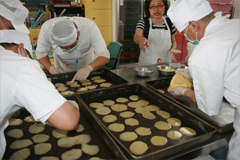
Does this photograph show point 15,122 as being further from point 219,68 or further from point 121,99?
point 219,68

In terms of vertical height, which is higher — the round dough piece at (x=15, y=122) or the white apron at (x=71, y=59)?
A: the white apron at (x=71, y=59)

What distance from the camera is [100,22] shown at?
18.0ft

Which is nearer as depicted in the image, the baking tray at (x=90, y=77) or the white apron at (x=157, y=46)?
the baking tray at (x=90, y=77)

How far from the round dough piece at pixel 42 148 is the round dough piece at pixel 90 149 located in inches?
9.9

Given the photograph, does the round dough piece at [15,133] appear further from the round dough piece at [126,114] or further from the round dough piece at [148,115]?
the round dough piece at [148,115]

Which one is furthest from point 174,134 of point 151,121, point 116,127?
point 116,127

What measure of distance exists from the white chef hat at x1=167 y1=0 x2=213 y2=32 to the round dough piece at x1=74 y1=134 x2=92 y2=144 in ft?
3.84

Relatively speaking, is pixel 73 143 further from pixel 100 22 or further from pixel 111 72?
pixel 100 22

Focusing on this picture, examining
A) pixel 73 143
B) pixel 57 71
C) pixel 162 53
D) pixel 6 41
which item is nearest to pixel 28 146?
pixel 73 143

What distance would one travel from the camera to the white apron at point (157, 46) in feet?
10.2

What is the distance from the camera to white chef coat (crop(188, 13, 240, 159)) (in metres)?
1.13

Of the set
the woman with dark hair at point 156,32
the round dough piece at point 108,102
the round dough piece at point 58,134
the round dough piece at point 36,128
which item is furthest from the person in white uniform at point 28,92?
the woman with dark hair at point 156,32

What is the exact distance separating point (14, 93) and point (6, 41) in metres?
0.34

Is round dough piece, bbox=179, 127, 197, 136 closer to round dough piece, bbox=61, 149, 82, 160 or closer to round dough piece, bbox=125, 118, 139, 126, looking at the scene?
round dough piece, bbox=125, 118, 139, 126
